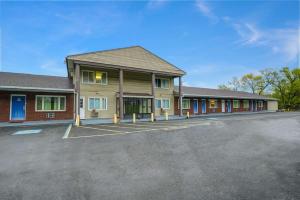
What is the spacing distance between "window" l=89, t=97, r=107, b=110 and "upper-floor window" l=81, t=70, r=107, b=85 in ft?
5.91

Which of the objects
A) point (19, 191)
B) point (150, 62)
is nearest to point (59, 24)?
point (150, 62)

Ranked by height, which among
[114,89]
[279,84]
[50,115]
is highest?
[279,84]

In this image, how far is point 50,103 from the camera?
15.6m

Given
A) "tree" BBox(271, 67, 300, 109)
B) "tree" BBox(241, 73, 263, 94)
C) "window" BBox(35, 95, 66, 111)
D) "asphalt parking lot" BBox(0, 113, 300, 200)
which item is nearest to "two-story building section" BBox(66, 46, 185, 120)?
"window" BBox(35, 95, 66, 111)

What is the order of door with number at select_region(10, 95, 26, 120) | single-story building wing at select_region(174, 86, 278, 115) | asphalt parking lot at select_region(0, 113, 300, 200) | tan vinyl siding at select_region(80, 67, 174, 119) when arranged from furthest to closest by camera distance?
single-story building wing at select_region(174, 86, 278, 115)
tan vinyl siding at select_region(80, 67, 174, 119)
door with number at select_region(10, 95, 26, 120)
asphalt parking lot at select_region(0, 113, 300, 200)

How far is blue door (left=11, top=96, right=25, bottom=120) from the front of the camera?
14.2m

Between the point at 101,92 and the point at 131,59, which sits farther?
the point at 131,59

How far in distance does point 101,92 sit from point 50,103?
4981mm

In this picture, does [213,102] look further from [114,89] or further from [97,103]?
[97,103]

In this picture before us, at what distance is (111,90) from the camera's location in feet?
61.2

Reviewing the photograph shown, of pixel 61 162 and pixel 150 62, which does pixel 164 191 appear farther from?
pixel 150 62

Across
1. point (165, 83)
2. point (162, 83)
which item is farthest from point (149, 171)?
point (165, 83)

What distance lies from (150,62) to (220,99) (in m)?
15.0

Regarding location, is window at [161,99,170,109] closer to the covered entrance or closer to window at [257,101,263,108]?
the covered entrance
